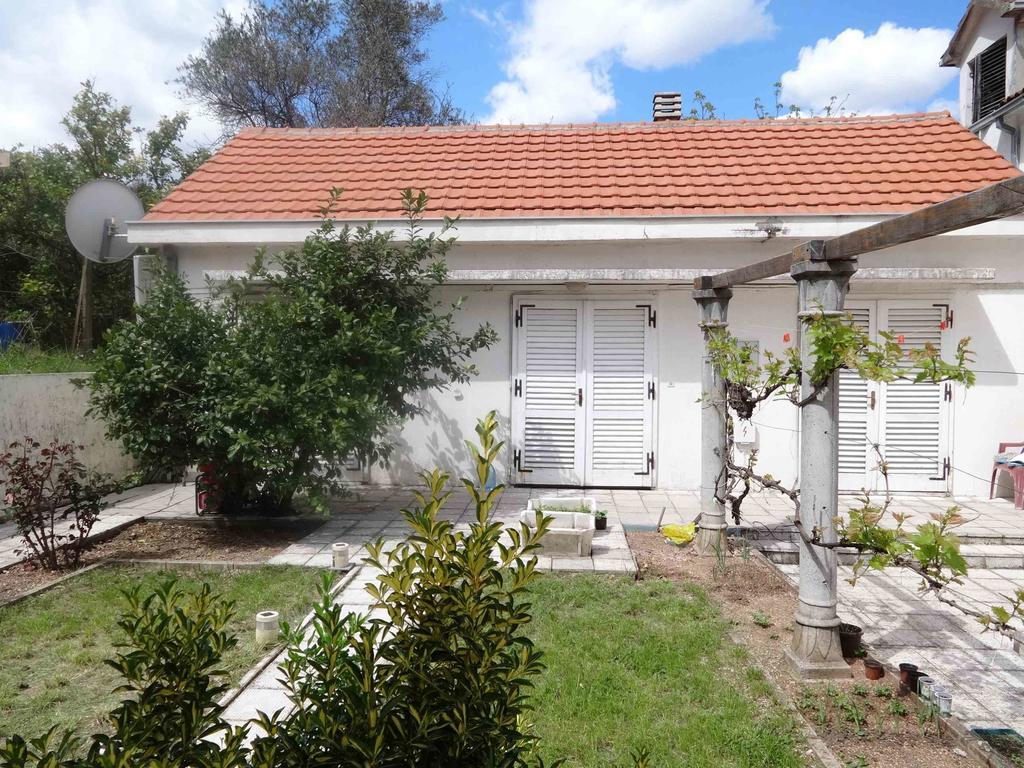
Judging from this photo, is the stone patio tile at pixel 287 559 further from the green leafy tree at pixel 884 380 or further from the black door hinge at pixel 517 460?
the green leafy tree at pixel 884 380

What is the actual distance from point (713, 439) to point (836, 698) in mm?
3038

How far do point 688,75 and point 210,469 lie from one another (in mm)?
21425

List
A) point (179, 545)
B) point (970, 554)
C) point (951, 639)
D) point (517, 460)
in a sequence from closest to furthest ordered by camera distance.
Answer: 1. point (951, 639)
2. point (970, 554)
3. point (179, 545)
4. point (517, 460)

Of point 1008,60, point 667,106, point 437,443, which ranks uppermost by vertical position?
point 1008,60

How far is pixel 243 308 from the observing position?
23.5 ft

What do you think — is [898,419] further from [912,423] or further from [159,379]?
[159,379]

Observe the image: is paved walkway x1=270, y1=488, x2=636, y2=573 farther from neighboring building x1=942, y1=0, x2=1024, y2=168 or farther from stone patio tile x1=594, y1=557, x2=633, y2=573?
neighboring building x1=942, y1=0, x2=1024, y2=168

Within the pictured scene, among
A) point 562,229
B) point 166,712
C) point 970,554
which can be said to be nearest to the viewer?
point 166,712

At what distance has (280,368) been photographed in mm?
6637

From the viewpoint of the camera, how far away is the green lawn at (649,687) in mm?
3395

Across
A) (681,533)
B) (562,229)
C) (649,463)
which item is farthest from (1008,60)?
(681,533)

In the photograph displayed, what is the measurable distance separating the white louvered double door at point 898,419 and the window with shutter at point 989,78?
8.56m

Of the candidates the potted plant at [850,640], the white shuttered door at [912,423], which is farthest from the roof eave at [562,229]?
the potted plant at [850,640]

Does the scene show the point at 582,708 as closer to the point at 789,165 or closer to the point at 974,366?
the point at 974,366
